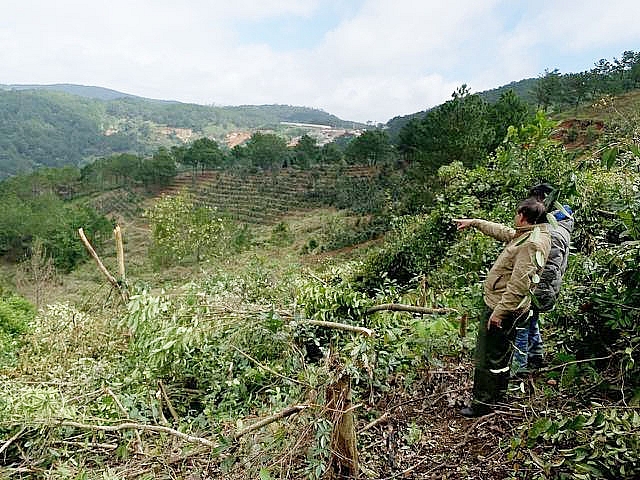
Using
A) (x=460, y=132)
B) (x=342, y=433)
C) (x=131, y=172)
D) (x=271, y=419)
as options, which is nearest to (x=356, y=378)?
(x=342, y=433)

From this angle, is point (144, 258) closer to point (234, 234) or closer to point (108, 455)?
point (234, 234)

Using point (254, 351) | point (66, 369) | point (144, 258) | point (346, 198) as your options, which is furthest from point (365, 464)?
point (346, 198)

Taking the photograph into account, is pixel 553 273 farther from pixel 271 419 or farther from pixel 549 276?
pixel 271 419

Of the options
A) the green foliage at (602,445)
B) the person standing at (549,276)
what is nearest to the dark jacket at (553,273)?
the person standing at (549,276)

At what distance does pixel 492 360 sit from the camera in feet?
8.63

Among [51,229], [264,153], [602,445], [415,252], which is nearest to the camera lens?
[602,445]

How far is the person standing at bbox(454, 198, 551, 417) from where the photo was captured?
249cm

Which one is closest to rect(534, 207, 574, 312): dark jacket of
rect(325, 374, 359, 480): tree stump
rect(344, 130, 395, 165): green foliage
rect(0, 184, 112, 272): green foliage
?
rect(325, 374, 359, 480): tree stump

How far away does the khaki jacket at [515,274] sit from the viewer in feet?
8.06

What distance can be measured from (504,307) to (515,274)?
0.19 m

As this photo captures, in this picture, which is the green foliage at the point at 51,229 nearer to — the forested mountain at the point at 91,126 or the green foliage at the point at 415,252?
the green foliage at the point at 415,252

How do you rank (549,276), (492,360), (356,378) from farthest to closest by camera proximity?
(549,276) → (492,360) → (356,378)

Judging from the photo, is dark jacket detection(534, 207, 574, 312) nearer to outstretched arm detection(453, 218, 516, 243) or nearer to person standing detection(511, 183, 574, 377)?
person standing detection(511, 183, 574, 377)

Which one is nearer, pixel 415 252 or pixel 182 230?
pixel 415 252
